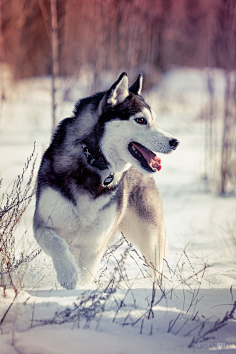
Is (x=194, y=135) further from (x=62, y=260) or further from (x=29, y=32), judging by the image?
(x=62, y=260)

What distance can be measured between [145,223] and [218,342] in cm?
148

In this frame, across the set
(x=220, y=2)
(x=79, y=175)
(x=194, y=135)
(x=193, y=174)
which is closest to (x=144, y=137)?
(x=79, y=175)

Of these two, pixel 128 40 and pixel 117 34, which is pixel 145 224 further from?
pixel 117 34

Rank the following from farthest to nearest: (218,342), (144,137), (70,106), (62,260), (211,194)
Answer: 1. (70,106)
2. (211,194)
3. (144,137)
4. (62,260)
5. (218,342)

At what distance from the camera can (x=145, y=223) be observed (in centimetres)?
302

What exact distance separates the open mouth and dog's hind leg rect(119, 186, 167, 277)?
0.64 meters

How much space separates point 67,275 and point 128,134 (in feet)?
3.44

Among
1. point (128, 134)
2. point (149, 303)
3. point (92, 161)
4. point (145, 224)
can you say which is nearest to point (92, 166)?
point (92, 161)

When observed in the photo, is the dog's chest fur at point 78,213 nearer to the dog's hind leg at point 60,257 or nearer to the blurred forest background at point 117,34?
the dog's hind leg at point 60,257

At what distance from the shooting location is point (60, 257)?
83.1 inches

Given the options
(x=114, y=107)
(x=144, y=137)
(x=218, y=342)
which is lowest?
(x=218, y=342)

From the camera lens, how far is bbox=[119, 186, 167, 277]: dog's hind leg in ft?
9.88

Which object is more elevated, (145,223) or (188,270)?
(145,223)

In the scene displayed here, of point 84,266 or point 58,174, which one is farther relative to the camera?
point 84,266
